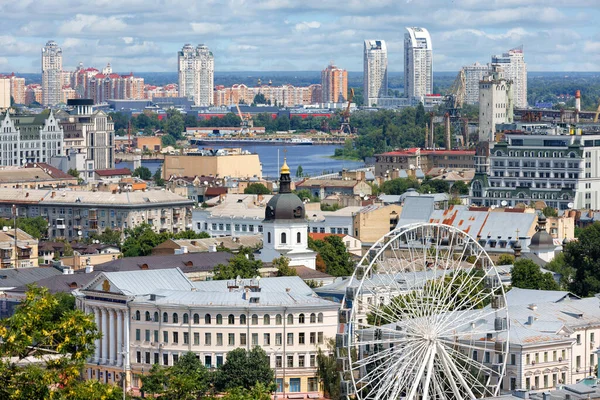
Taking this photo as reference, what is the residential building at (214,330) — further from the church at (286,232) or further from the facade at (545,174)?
the facade at (545,174)

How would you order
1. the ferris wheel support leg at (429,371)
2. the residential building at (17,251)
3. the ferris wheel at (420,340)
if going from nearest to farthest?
1. the ferris wheel support leg at (429,371)
2. the ferris wheel at (420,340)
3. the residential building at (17,251)

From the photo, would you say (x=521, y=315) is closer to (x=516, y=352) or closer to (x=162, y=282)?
(x=516, y=352)

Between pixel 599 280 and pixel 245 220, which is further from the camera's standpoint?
pixel 245 220

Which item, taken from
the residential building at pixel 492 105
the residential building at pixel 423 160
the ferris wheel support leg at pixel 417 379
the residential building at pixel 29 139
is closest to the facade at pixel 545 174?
the residential building at pixel 492 105

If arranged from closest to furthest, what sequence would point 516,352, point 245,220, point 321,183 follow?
point 516,352
point 245,220
point 321,183

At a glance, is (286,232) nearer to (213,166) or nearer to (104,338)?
(104,338)

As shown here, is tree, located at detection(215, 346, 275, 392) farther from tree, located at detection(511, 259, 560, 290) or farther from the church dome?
the church dome

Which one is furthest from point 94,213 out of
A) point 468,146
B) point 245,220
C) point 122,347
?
point 468,146
